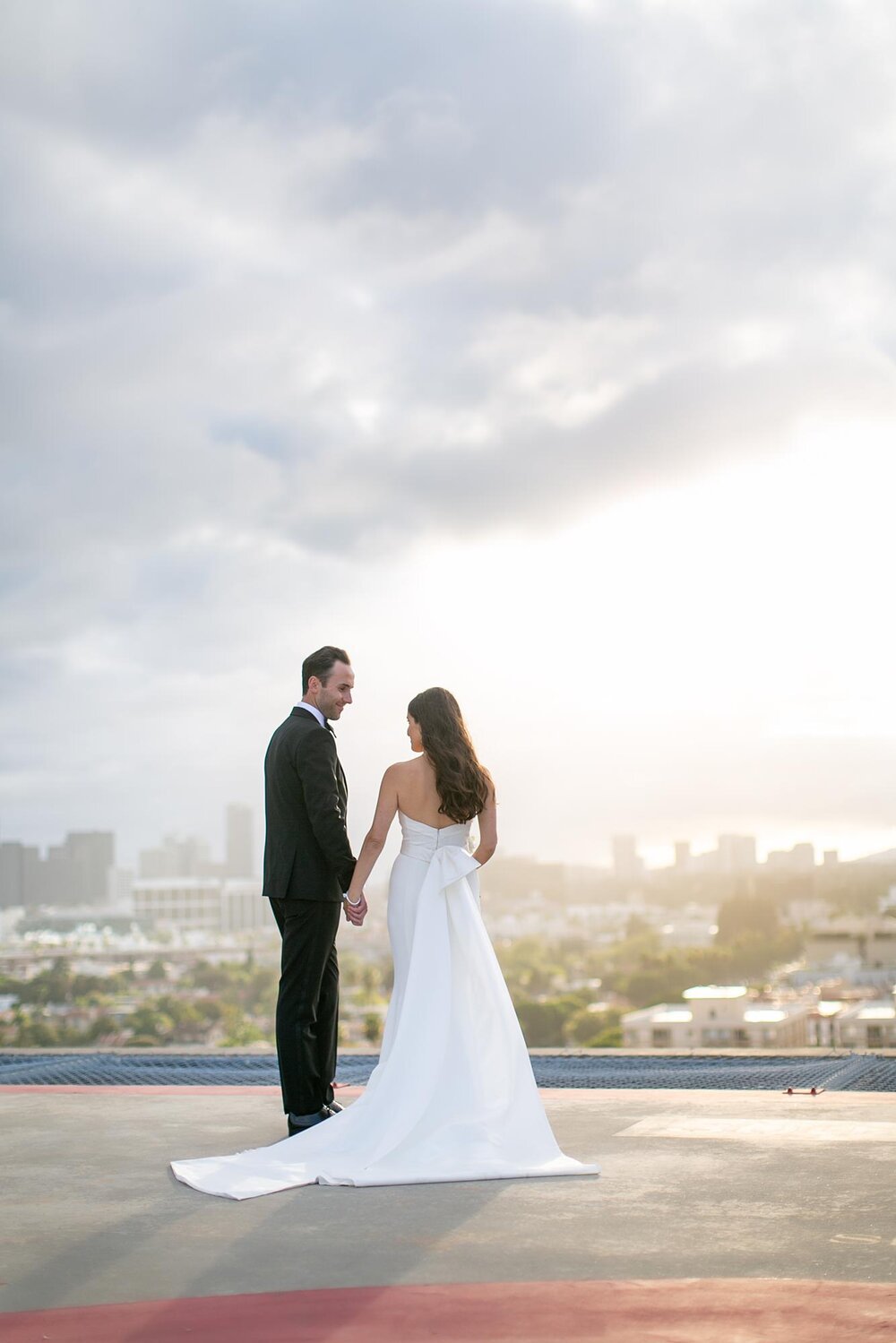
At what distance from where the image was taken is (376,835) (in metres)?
5.04

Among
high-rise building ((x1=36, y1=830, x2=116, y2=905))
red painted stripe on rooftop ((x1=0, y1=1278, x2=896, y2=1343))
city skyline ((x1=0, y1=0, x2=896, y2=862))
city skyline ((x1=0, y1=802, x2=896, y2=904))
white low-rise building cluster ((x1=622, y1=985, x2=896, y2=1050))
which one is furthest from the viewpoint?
high-rise building ((x1=36, y1=830, x2=116, y2=905))

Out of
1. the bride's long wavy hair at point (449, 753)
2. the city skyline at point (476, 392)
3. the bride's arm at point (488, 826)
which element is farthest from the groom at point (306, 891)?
the bride's arm at point (488, 826)

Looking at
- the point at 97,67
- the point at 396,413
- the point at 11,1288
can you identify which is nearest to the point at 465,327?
the point at 396,413

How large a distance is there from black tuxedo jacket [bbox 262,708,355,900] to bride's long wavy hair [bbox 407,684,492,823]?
0.39m

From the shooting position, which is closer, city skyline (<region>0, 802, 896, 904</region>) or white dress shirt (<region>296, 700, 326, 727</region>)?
white dress shirt (<region>296, 700, 326, 727</region>)

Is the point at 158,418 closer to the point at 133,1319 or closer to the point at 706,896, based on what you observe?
the point at 133,1319

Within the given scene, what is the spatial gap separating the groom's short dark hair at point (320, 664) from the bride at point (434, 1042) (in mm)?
418

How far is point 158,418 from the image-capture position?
219 feet

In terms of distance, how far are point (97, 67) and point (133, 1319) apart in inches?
1101

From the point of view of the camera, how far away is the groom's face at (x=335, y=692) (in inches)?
207

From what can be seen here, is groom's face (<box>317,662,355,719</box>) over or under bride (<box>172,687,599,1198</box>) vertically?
over

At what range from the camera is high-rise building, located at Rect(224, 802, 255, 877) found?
15988 cm

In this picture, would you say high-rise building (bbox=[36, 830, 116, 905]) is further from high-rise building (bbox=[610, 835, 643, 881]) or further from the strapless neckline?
the strapless neckline

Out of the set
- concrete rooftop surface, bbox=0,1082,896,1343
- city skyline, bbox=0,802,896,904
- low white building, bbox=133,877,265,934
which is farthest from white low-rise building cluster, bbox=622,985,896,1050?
low white building, bbox=133,877,265,934
